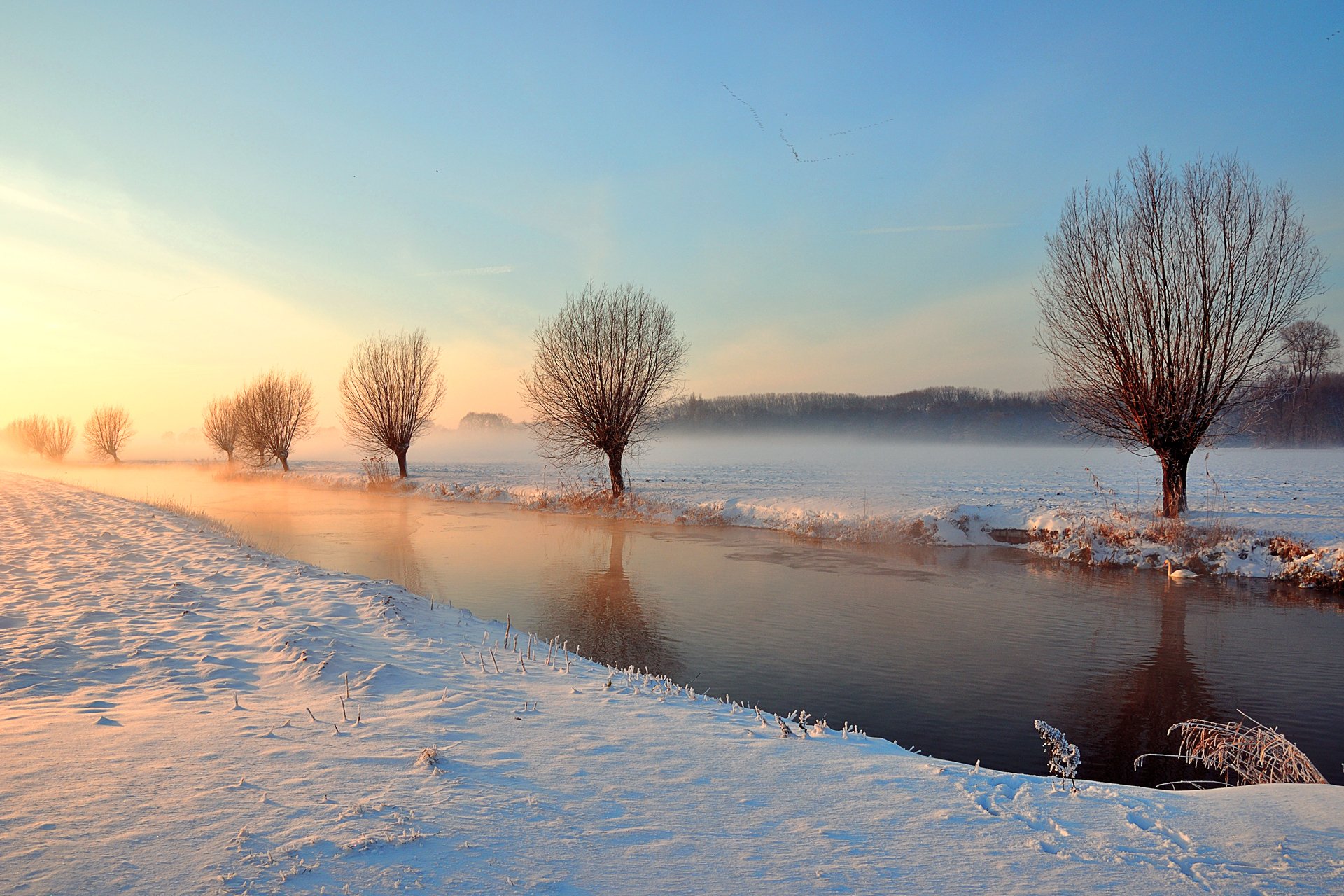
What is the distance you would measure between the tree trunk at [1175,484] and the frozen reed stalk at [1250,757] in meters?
12.0

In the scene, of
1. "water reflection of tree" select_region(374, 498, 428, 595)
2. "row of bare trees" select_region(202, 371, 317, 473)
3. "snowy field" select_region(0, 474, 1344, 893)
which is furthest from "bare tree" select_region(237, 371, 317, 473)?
"snowy field" select_region(0, 474, 1344, 893)

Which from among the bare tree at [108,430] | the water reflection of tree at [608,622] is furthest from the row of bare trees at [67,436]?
the water reflection of tree at [608,622]

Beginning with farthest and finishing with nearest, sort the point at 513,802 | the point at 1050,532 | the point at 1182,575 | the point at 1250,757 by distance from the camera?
the point at 1050,532 < the point at 1182,575 < the point at 1250,757 < the point at 513,802

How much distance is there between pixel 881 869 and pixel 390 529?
2057 centimetres

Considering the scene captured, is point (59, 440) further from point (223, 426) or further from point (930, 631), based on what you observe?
point (930, 631)

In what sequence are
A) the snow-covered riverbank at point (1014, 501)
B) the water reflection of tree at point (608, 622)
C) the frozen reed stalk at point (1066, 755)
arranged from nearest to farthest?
the frozen reed stalk at point (1066, 755) < the water reflection of tree at point (608, 622) < the snow-covered riverbank at point (1014, 501)

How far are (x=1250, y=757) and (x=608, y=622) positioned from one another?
7544mm

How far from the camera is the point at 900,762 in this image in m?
4.34

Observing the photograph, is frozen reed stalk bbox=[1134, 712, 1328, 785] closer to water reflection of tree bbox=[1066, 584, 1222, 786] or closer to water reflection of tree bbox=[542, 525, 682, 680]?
water reflection of tree bbox=[1066, 584, 1222, 786]

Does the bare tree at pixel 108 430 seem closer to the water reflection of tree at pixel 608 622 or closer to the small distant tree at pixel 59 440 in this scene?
the small distant tree at pixel 59 440

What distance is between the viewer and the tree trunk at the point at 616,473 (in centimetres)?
2580

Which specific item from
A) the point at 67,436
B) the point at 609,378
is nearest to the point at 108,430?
the point at 67,436

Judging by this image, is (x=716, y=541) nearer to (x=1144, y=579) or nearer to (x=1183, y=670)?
(x=1144, y=579)

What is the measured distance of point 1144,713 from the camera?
718 centimetres
